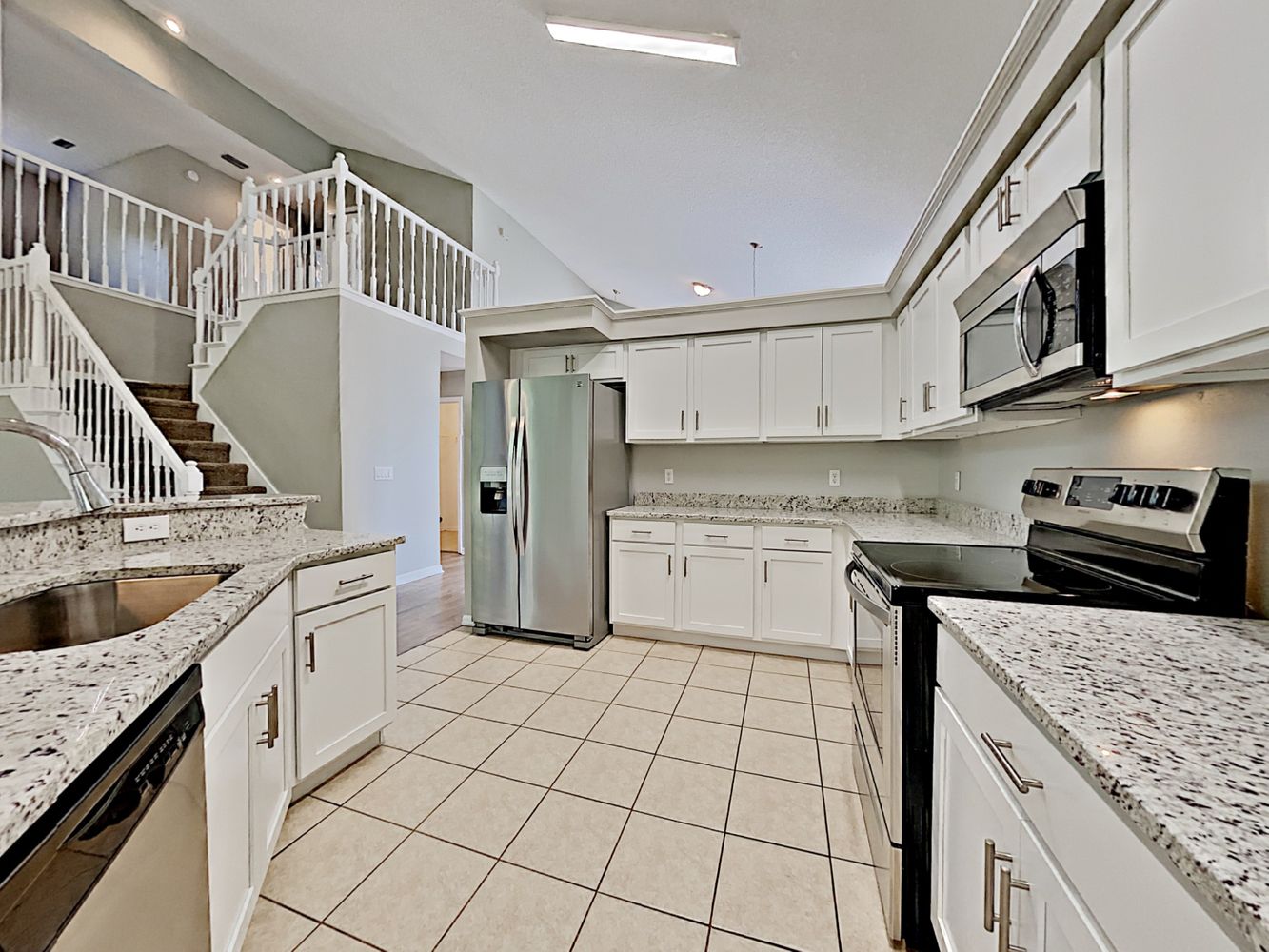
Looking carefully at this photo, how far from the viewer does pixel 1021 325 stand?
136 centimetres

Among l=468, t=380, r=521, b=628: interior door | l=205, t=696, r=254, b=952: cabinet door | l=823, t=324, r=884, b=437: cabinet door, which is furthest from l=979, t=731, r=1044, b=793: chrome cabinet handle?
l=468, t=380, r=521, b=628: interior door

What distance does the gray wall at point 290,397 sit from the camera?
4.47m

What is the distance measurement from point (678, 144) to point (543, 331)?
1506mm

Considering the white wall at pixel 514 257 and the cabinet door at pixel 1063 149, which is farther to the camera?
the white wall at pixel 514 257

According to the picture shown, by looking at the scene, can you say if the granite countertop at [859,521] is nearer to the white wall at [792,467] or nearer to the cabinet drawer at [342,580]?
the white wall at [792,467]

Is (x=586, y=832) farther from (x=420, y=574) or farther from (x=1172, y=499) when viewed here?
(x=420, y=574)

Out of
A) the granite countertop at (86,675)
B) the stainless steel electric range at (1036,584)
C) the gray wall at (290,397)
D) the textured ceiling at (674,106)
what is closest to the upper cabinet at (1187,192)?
the stainless steel electric range at (1036,584)

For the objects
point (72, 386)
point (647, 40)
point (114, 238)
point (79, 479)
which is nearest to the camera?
point (79, 479)

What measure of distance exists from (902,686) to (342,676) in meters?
1.90

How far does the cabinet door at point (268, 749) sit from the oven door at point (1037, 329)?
2.14m

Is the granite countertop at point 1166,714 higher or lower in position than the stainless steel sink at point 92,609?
higher

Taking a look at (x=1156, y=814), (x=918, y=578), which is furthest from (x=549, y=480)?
(x=1156, y=814)

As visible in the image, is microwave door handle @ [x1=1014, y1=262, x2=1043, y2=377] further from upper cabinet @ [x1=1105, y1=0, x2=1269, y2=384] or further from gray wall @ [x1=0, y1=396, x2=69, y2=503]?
gray wall @ [x1=0, y1=396, x2=69, y2=503]

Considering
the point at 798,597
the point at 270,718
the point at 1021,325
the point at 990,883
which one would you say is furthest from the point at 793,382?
the point at 270,718
